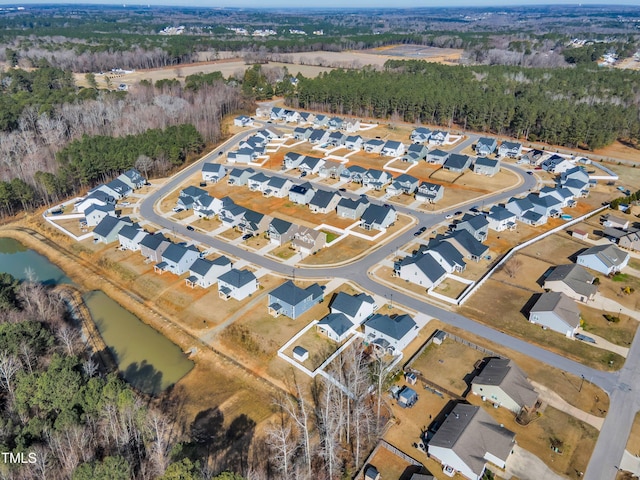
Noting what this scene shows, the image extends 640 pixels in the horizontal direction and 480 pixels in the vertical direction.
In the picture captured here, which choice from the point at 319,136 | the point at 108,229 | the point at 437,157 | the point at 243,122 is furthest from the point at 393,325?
the point at 243,122

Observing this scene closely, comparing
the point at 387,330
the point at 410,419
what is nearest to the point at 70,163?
the point at 387,330

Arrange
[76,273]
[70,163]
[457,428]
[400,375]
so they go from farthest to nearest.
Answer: [70,163] → [76,273] → [400,375] → [457,428]

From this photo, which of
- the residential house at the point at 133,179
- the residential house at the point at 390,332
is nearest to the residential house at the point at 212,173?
the residential house at the point at 133,179

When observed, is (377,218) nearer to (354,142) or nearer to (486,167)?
(486,167)

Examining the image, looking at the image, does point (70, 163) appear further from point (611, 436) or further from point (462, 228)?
point (611, 436)

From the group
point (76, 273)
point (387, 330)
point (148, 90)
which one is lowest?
A: point (76, 273)

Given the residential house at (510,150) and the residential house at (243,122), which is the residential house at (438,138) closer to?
the residential house at (510,150)
